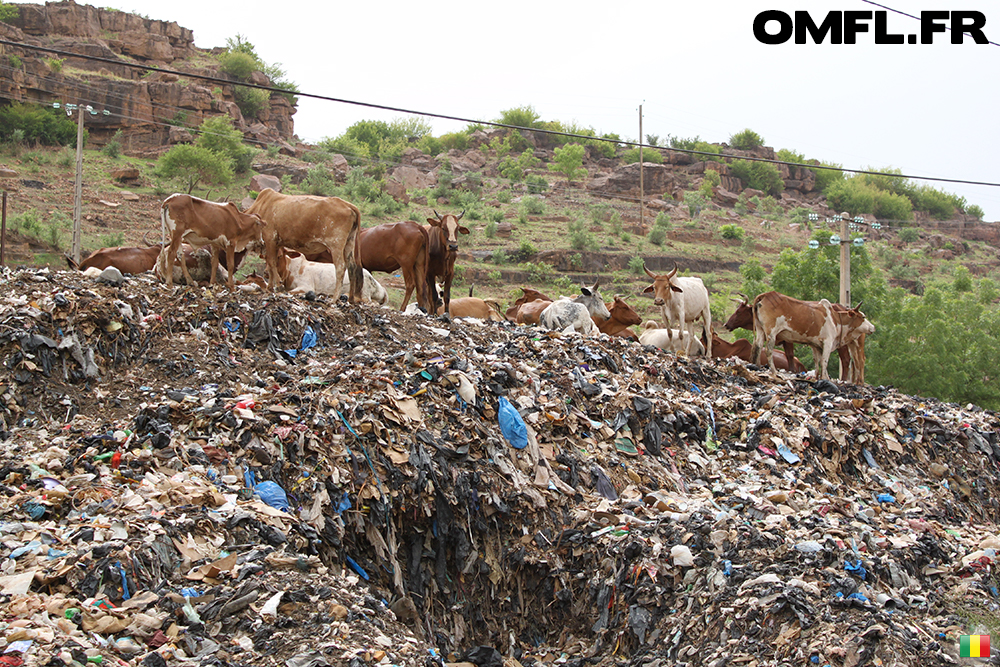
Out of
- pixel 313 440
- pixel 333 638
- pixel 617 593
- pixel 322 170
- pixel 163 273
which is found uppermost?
pixel 322 170

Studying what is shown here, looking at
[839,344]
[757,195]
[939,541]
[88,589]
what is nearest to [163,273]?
[88,589]

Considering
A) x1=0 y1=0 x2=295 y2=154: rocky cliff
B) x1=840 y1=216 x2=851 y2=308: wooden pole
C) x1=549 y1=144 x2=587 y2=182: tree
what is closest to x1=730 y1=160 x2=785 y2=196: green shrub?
x1=549 y1=144 x2=587 y2=182: tree

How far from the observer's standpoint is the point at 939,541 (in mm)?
7258

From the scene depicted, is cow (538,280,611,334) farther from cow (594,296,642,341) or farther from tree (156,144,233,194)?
tree (156,144,233,194)

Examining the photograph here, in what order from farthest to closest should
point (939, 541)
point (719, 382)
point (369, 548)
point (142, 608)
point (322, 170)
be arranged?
point (322, 170)
point (719, 382)
point (939, 541)
point (369, 548)
point (142, 608)

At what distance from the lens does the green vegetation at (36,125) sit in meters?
38.0

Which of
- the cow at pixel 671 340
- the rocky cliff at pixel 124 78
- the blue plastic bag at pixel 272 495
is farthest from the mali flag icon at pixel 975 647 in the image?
the rocky cliff at pixel 124 78

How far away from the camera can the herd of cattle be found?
397 inches

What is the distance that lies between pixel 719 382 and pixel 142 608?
874cm

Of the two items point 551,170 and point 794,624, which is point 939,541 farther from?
point 551,170

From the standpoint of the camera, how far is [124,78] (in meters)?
45.8

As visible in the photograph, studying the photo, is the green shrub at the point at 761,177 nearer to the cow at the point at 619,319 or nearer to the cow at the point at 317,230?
the cow at the point at 619,319

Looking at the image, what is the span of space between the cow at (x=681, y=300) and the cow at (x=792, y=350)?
1.02m

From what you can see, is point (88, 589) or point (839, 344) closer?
point (88, 589)
